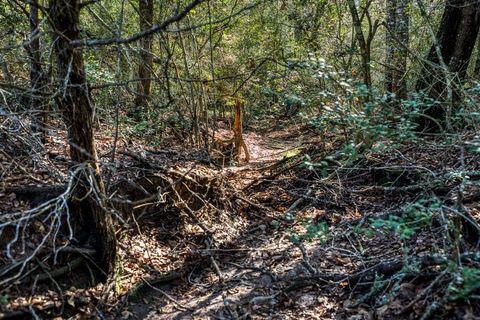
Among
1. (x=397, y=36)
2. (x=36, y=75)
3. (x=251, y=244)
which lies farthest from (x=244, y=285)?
(x=397, y=36)

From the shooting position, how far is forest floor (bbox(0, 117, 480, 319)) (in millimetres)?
3455

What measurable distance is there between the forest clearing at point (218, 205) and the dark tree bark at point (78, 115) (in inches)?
0.7

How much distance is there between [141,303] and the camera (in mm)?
4246

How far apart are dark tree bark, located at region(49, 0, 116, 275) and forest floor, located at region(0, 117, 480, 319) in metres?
0.29

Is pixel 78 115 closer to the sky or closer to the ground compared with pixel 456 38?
closer to the ground

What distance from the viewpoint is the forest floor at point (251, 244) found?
11.3 feet

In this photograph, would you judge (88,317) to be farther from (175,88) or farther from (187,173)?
(175,88)

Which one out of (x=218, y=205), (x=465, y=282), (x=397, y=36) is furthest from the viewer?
(x=397, y=36)

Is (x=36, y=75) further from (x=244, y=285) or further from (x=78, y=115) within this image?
(x=244, y=285)

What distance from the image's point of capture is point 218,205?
20.4 feet

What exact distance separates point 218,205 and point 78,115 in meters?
3.09

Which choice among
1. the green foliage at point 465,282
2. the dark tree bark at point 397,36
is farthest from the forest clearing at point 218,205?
the dark tree bark at point 397,36

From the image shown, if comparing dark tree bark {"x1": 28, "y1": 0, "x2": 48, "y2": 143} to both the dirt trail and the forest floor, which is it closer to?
the forest floor

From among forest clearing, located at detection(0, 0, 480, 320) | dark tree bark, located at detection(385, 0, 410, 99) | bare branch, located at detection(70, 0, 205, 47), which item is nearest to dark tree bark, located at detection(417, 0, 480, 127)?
forest clearing, located at detection(0, 0, 480, 320)
